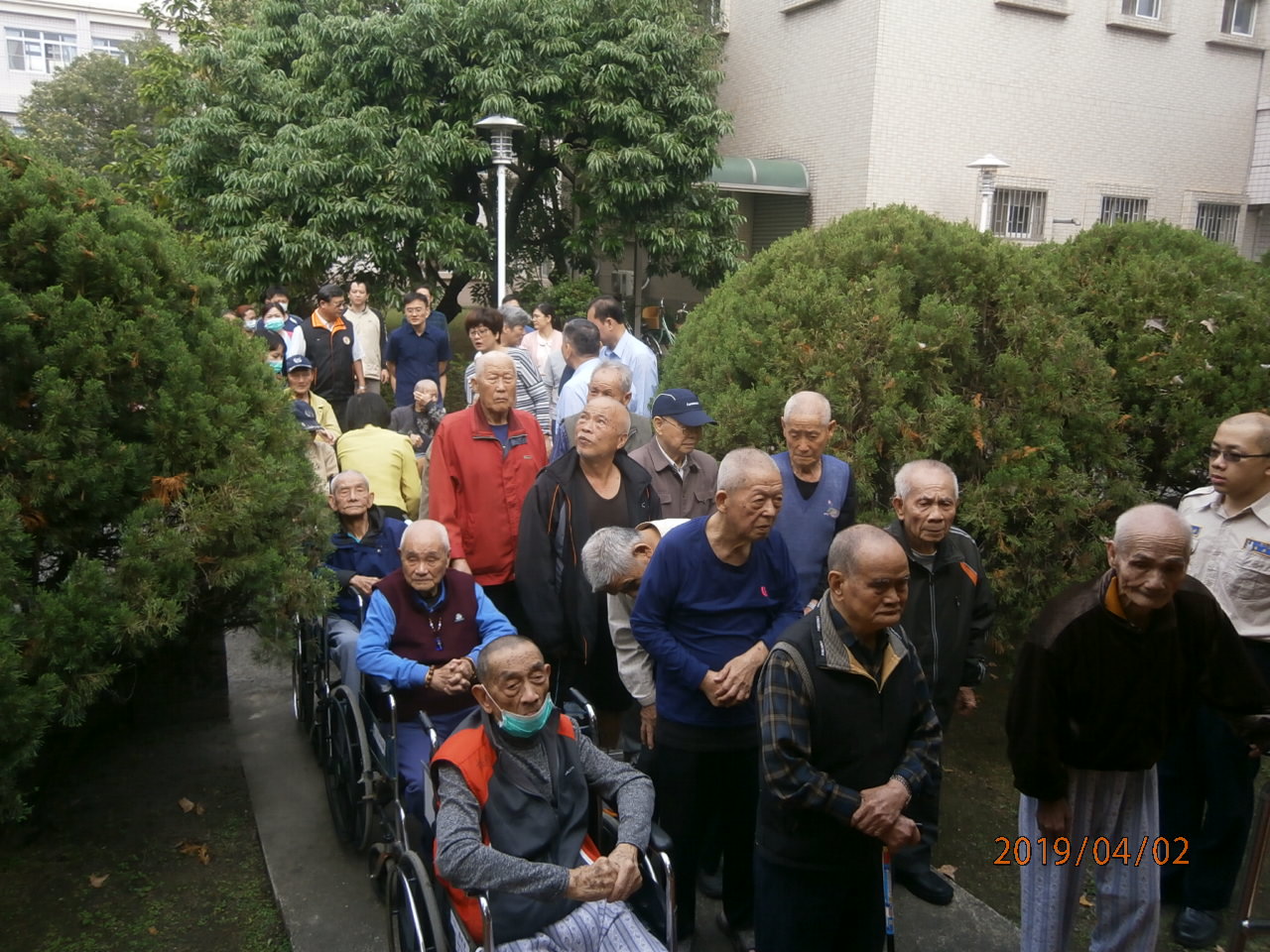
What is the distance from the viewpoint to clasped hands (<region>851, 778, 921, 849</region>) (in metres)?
2.81

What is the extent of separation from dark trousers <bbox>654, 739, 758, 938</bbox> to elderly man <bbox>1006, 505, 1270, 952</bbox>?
3.16 ft

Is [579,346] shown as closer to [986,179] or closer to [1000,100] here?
[986,179]

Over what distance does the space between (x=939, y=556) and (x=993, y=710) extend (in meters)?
2.64

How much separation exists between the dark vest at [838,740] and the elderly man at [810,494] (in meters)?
1.35

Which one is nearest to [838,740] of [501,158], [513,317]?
[513,317]

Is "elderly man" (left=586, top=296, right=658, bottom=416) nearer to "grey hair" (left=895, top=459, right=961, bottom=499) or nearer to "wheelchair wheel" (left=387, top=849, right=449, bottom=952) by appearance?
→ "grey hair" (left=895, top=459, right=961, bottom=499)

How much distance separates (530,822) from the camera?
122 inches

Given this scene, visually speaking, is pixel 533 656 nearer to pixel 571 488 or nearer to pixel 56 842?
pixel 571 488

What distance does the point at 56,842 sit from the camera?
455cm

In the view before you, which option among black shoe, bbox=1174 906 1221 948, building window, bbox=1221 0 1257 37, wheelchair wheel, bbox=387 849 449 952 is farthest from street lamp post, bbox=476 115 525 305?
building window, bbox=1221 0 1257 37

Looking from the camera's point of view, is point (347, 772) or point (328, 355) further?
point (328, 355)

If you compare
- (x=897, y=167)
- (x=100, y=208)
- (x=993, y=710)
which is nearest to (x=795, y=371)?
(x=993, y=710)

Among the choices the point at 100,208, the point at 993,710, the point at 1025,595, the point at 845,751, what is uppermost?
the point at 100,208

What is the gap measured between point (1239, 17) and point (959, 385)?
1718 centimetres
